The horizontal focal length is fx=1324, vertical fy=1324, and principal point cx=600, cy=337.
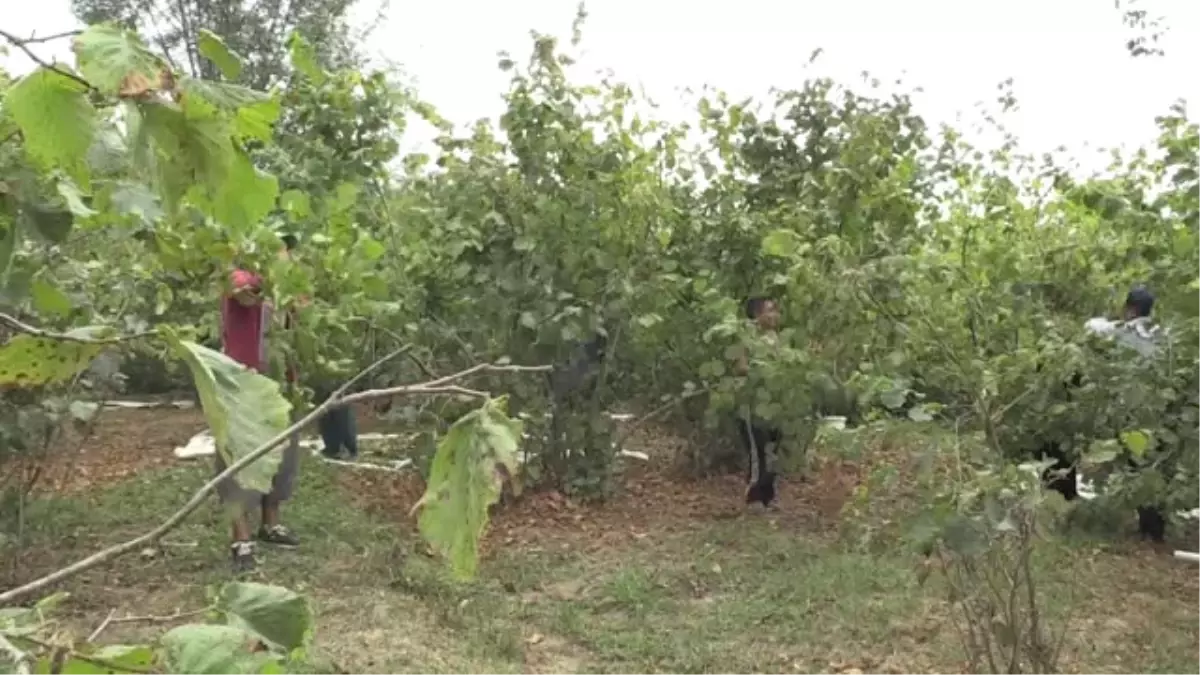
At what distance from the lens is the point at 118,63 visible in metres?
0.81

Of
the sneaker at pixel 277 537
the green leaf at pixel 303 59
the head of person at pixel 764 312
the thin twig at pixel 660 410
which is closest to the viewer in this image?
the green leaf at pixel 303 59

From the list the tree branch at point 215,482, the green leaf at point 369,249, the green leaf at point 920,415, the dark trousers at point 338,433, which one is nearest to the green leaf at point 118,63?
the tree branch at point 215,482

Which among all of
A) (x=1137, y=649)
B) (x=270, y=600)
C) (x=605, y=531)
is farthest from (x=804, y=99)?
(x=270, y=600)

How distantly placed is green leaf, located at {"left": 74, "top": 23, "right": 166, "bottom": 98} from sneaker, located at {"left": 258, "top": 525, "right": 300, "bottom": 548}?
5.34 m

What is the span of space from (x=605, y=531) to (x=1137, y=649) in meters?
2.63

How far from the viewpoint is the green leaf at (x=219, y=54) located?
0.98 metres

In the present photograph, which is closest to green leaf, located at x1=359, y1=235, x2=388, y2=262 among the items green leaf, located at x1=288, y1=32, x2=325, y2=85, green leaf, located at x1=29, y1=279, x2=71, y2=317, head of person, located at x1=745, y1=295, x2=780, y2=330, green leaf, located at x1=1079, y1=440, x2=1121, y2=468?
green leaf, located at x1=288, y1=32, x2=325, y2=85

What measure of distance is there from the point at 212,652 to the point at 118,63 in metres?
0.39

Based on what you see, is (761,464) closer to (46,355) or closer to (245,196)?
(46,355)

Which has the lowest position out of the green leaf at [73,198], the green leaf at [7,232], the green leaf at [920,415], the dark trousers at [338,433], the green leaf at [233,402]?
the dark trousers at [338,433]

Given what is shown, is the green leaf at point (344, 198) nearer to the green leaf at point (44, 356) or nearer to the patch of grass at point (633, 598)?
the patch of grass at point (633, 598)

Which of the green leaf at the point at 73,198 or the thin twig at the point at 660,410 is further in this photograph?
the thin twig at the point at 660,410

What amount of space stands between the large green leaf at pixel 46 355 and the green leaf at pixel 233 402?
32 centimetres

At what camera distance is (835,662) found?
4625 mm
